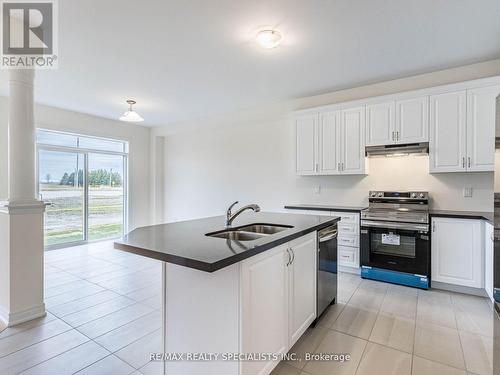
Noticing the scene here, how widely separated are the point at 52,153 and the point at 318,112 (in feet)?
16.2

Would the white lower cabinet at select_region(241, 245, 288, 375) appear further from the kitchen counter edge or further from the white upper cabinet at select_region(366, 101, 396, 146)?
the white upper cabinet at select_region(366, 101, 396, 146)

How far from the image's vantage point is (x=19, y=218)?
2467mm

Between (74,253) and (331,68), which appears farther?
(74,253)

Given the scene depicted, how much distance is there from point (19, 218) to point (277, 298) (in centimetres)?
244

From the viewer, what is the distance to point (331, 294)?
8.91ft

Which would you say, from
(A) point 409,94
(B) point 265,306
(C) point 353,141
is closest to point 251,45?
(C) point 353,141

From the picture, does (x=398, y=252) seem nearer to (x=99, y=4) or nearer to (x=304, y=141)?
(x=304, y=141)

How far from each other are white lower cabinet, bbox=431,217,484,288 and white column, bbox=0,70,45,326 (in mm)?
4288

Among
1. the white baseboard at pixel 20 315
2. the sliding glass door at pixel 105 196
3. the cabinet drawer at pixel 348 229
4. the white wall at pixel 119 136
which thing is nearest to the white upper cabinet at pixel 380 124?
the cabinet drawer at pixel 348 229

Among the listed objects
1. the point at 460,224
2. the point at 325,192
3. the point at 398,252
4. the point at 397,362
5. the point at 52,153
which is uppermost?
the point at 52,153

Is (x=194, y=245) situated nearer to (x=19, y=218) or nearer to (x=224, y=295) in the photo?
(x=224, y=295)

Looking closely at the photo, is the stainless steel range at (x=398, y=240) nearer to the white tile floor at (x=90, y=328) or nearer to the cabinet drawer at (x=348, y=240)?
the cabinet drawer at (x=348, y=240)

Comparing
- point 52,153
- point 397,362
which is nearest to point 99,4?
point 397,362

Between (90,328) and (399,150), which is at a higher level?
(399,150)
